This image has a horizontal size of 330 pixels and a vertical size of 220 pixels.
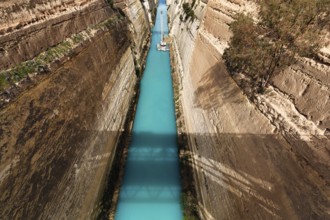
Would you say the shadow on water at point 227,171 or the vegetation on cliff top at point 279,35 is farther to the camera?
the vegetation on cliff top at point 279,35

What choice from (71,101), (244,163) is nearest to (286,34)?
(244,163)

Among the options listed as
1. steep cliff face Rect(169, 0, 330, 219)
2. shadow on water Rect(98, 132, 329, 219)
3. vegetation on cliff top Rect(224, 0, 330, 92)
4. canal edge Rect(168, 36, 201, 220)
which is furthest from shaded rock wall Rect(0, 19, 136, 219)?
vegetation on cliff top Rect(224, 0, 330, 92)

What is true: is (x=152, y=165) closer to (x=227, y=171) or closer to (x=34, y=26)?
(x=227, y=171)

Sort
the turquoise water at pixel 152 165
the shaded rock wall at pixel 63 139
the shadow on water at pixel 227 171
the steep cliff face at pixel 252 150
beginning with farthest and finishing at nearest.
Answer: the turquoise water at pixel 152 165
the shaded rock wall at pixel 63 139
the shadow on water at pixel 227 171
the steep cliff face at pixel 252 150

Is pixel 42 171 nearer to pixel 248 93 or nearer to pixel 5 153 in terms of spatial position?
pixel 5 153

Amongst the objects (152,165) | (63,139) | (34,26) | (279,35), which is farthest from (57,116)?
(279,35)

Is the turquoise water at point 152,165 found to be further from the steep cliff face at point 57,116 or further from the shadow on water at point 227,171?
the steep cliff face at point 57,116

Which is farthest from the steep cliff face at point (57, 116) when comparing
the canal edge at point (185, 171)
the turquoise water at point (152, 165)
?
the canal edge at point (185, 171)
